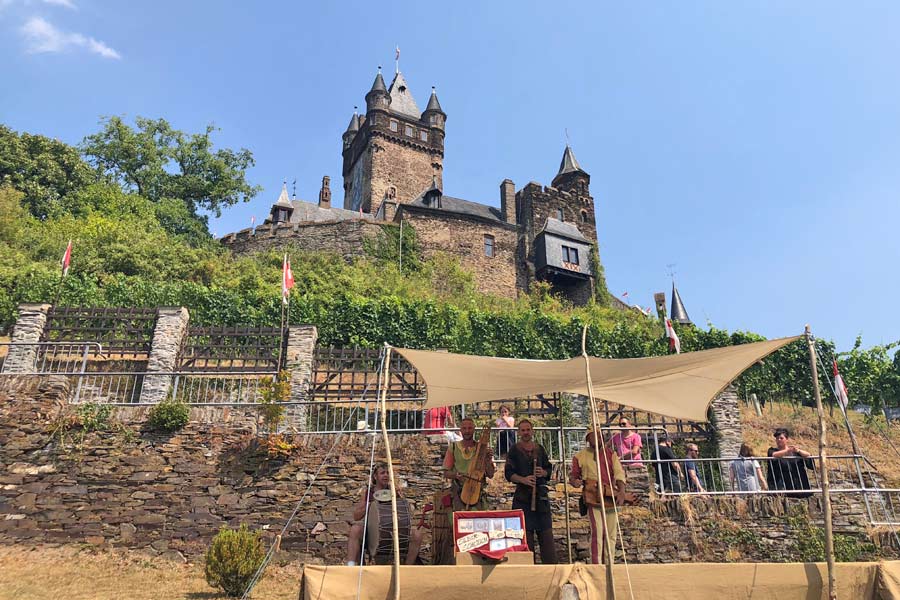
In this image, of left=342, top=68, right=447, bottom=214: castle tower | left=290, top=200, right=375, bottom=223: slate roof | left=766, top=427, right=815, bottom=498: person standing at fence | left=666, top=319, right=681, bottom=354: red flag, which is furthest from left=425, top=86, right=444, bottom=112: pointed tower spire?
left=766, top=427, right=815, bottom=498: person standing at fence

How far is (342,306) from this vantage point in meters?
19.8

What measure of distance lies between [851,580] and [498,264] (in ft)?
94.8

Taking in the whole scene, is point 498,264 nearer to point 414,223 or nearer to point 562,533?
point 414,223

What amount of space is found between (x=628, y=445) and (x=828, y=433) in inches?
529

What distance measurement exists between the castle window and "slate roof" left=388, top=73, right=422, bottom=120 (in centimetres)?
1421

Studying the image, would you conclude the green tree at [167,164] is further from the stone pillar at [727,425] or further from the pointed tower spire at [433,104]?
the stone pillar at [727,425]

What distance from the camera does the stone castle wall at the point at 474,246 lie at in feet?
105

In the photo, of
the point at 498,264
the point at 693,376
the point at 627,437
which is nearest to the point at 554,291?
the point at 498,264

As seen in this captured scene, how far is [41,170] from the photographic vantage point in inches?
1307

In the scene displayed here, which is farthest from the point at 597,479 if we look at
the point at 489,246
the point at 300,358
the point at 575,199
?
the point at 575,199

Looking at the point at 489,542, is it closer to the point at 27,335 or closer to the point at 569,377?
the point at 569,377

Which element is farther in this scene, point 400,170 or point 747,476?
point 400,170

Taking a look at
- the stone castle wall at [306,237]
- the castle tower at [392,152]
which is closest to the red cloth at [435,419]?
the stone castle wall at [306,237]

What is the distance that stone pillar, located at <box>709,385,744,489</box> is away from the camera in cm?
1318
